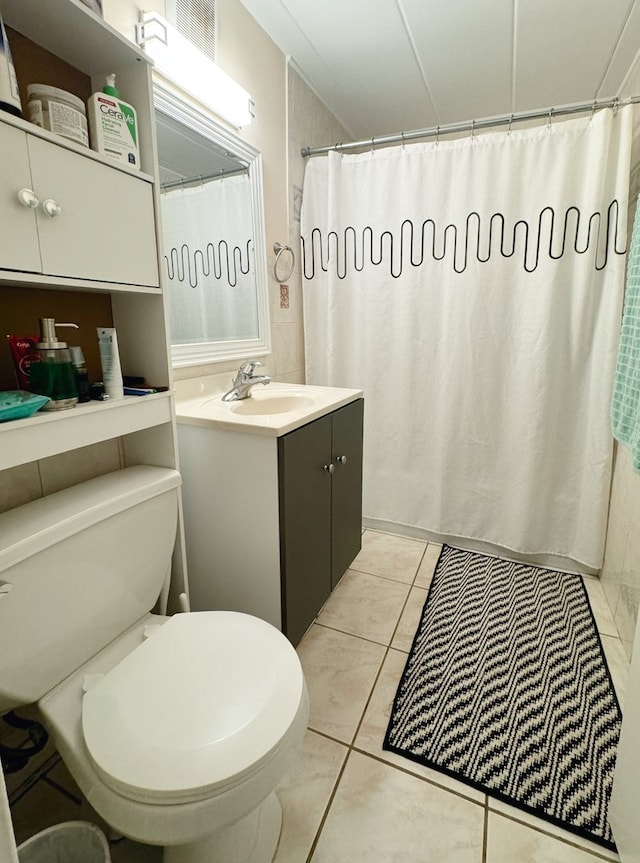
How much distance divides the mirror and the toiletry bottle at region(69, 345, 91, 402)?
50 cm

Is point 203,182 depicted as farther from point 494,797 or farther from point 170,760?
point 494,797

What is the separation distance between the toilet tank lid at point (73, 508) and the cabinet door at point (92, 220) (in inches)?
17.7

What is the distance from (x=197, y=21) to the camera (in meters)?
1.33

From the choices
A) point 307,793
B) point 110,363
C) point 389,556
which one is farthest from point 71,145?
point 389,556

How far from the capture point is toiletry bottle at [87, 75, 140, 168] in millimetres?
842

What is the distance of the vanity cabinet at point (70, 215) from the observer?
27.1 inches

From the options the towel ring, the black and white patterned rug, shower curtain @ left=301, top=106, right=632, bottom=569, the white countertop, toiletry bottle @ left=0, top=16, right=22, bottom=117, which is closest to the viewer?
toiletry bottle @ left=0, top=16, right=22, bottom=117

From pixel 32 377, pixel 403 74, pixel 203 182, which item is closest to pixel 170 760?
pixel 32 377

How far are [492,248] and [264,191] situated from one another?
98cm

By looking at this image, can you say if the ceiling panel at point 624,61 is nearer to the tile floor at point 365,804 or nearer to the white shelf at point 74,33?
the white shelf at point 74,33

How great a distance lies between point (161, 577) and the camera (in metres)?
1.07

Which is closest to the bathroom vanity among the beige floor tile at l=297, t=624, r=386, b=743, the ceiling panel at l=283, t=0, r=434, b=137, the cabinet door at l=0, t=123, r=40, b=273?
the beige floor tile at l=297, t=624, r=386, b=743

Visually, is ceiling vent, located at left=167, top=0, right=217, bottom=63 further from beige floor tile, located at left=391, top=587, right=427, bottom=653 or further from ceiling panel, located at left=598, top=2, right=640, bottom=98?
beige floor tile, located at left=391, top=587, right=427, bottom=653

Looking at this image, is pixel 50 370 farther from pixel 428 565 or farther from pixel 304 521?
pixel 428 565
